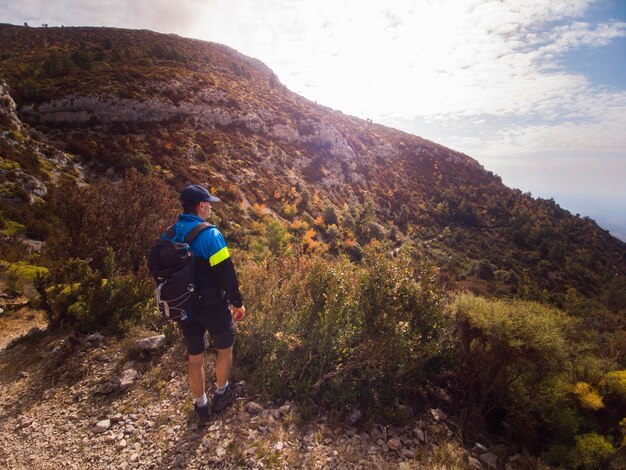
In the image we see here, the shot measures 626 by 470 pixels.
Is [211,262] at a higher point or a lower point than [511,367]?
higher

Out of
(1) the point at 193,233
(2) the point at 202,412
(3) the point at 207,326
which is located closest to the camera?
(1) the point at 193,233

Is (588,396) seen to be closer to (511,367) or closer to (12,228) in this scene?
(511,367)

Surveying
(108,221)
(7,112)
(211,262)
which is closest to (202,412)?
(211,262)

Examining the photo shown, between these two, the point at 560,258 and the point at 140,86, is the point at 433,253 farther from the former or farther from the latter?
the point at 140,86

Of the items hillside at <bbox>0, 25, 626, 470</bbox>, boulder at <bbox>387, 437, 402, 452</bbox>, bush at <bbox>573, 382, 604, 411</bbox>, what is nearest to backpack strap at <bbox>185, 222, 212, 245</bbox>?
hillside at <bbox>0, 25, 626, 470</bbox>

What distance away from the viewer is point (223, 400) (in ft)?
10.9

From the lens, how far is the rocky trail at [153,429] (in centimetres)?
280

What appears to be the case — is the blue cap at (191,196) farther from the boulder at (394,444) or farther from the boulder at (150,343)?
the boulder at (394,444)

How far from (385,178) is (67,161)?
39376mm

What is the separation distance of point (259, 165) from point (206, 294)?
1098 inches

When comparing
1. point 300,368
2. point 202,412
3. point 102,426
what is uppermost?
point 300,368

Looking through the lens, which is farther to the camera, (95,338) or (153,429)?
(95,338)

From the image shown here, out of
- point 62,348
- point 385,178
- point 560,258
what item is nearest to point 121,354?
point 62,348

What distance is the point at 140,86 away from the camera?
89.6 feet
